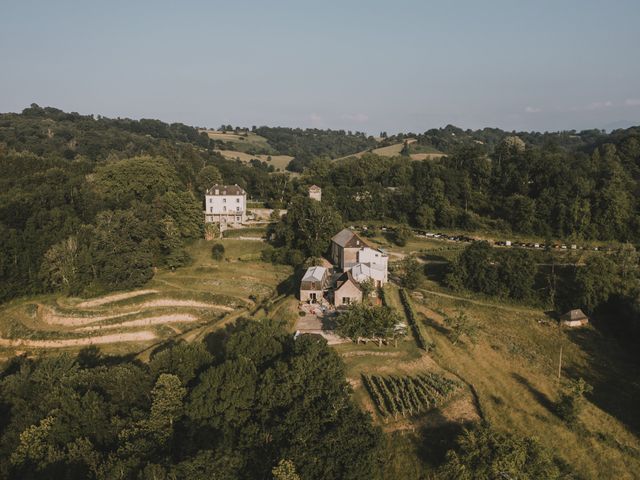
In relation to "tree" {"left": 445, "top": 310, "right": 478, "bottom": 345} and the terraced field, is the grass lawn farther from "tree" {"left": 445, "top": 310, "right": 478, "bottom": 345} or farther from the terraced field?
the terraced field

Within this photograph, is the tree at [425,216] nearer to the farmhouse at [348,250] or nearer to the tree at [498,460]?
the farmhouse at [348,250]

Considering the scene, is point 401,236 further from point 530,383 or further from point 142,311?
point 142,311

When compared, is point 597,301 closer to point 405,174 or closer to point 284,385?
point 284,385

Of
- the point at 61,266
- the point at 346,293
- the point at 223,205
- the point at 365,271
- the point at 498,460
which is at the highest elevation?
the point at 223,205

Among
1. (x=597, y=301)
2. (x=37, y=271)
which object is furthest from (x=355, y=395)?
(x=37, y=271)

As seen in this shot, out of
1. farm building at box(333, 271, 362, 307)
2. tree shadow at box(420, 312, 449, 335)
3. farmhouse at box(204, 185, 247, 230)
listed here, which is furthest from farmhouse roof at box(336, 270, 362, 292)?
farmhouse at box(204, 185, 247, 230)

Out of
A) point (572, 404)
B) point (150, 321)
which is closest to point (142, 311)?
point (150, 321)

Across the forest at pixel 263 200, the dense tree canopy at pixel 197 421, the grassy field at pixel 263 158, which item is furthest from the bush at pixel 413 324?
the grassy field at pixel 263 158
